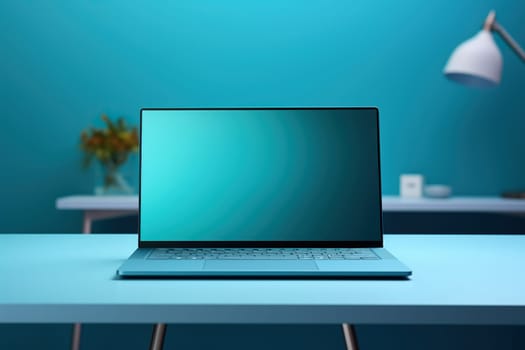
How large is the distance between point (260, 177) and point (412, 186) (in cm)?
171

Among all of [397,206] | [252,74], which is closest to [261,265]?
Answer: [397,206]

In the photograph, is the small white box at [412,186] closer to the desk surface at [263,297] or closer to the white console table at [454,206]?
the white console table at [454,206]

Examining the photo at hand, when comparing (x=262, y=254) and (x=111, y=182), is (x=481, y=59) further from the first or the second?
(x=262, y=254)

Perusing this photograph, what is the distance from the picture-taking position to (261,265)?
76 centimetres

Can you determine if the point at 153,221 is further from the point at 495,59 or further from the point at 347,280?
the point at 495,59

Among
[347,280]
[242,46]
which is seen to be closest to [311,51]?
[242,46]

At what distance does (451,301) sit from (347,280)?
145 mm

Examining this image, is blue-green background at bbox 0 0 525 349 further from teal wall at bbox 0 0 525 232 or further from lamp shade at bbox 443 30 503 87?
lamp shade at bbox 443 30 503 87

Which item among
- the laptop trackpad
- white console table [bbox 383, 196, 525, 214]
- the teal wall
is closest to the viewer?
the laptop trackpad

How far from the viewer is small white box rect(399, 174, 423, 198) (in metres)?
2.52

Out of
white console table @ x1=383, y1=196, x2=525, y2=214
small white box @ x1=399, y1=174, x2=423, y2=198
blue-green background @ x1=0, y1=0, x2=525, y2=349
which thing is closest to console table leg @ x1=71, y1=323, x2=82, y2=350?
blue-green background @ x1=0, y1=0, x2=525, y2=349

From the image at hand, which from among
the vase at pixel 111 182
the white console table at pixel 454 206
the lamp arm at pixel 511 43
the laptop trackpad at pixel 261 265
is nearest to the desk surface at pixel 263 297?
the laptop trackpad at pixel 261 265

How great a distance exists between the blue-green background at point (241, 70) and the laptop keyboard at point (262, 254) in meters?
1.88

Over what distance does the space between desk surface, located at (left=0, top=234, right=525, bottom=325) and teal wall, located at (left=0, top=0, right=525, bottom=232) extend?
195cm
